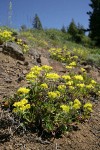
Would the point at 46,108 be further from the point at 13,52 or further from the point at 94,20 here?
the point at 94,20

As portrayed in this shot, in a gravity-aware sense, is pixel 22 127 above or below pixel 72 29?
below

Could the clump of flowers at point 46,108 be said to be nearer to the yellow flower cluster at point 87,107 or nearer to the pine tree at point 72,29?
the yellow flower cluster at point 87,107

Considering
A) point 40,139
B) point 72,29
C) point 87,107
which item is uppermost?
point 72,29

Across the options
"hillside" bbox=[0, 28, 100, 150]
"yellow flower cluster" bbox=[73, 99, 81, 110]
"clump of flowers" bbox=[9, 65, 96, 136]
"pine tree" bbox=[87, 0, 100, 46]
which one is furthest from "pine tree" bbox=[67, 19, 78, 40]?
"yellow flower cluster" bbox=[73, 99, 81, 110]

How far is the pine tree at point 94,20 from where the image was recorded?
28.6m

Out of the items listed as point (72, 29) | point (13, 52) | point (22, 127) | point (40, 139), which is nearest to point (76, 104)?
point (40, 139)

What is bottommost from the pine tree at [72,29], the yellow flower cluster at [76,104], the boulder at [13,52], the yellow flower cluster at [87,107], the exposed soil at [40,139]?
the exposed soil at [40,139]

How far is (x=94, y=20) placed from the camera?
2906 centimetres

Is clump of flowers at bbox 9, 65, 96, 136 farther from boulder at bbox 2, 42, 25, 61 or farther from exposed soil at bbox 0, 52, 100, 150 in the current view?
boulder at bbox 2, 42, 25, 61

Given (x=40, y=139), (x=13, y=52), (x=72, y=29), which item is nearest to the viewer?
(x=40, y=139)

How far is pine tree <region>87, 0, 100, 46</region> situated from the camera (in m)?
28.6

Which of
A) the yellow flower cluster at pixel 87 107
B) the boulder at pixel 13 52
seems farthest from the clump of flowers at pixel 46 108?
the boulder at pixel 13 52

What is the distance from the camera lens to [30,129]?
4.72 meters

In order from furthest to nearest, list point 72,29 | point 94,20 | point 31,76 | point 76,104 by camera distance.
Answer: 1. point 72,29
2. point 94,20
3. point 31,76
4. point 76,104
